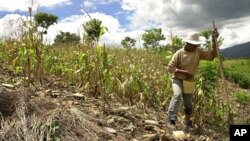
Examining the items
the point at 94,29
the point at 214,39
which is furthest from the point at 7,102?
the point at 214,39

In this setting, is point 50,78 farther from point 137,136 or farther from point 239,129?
point 239,129

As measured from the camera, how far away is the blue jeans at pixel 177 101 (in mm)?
6586

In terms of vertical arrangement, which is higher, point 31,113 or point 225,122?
point 31,113

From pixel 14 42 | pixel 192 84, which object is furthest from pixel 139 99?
pixel 14 42

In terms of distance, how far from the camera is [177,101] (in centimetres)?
661

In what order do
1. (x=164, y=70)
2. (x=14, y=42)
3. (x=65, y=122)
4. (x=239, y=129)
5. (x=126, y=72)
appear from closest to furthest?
1. (x=65, y=122)
2. (x=239, y=129)
3. (x=126, y=72)
4. (x=14, y=42)
5. (x=164, y=70)

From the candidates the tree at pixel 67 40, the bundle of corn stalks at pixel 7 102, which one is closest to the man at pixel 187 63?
the bundle of corn stalks at pixel 7 102

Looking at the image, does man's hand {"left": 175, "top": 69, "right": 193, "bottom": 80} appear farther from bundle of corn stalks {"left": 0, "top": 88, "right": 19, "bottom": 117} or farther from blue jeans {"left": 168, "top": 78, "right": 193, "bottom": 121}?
bundle of corn stalks {"left": 0, "top": 88, "right": 19, "bottom": 117}

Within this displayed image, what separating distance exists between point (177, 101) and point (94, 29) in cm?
165

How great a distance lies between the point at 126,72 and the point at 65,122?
274 cm

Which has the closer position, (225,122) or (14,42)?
(225,122)

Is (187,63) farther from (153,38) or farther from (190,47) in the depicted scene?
(153,38)

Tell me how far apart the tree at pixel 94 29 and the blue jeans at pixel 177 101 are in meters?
1.36

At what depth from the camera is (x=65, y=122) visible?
17.6ft
